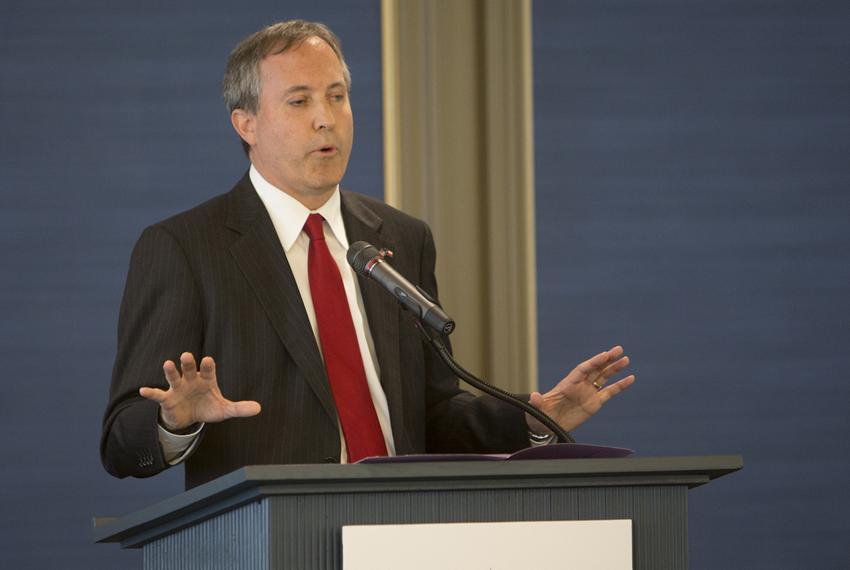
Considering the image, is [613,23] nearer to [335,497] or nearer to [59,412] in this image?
[59,412]

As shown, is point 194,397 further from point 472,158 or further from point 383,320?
point 472,158

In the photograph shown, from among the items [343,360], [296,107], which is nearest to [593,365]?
[343,360]

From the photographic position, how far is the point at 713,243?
3.78 m

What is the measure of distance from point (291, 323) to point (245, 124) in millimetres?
538

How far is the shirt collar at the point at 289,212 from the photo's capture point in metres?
2.71

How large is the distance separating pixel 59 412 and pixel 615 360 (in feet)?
5.56

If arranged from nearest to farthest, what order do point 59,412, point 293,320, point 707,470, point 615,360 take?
point 707,470
point 615,360
point 293,320
point 59,412

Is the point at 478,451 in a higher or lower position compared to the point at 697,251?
lower

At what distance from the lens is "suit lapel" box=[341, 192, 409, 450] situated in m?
2.60

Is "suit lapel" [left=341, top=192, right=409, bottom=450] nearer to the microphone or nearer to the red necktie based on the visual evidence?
the red necktie

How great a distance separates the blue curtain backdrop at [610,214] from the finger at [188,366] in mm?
1550

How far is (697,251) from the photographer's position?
12.4 feet

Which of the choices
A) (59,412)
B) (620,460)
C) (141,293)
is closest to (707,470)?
(620,460)

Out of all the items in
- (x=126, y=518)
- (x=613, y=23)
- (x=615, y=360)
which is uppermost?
(x=613, y=23)
